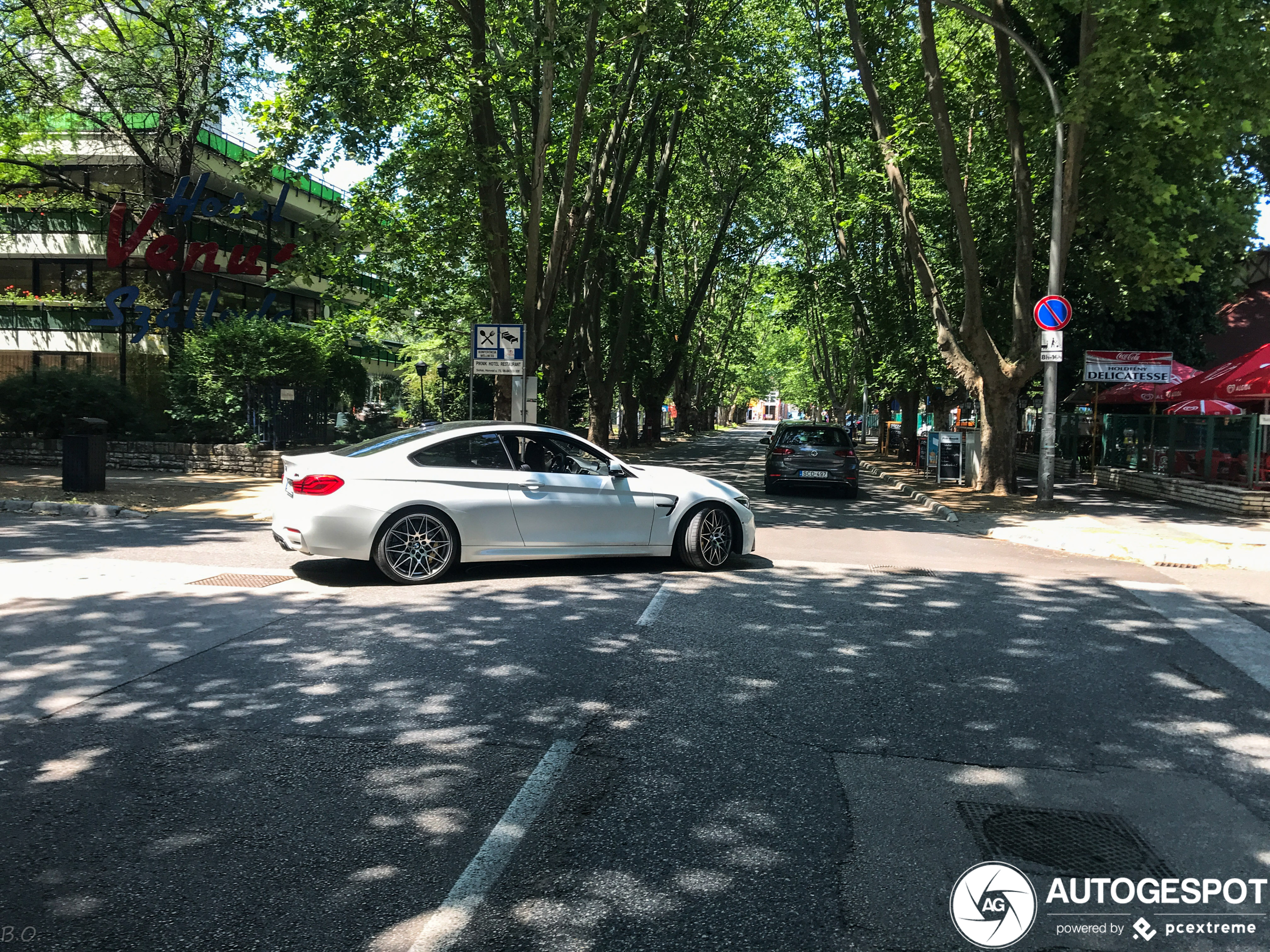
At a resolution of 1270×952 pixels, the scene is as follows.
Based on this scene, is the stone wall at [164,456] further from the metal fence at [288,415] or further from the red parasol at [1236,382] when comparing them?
the red parasol at [1236,382]

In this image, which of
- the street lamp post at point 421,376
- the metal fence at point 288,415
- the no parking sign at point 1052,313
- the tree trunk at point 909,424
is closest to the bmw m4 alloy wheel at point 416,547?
the no parking sign at point 1052,313

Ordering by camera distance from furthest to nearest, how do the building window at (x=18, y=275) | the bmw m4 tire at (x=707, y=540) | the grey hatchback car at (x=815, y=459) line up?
1. the building window at (x=18, y=275)
2. the grey hatchback car at (x=815, y=459)
3. the bmw m4 tire at (x=707, y=540)

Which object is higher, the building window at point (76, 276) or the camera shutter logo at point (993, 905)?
the building window at point (76, 276)

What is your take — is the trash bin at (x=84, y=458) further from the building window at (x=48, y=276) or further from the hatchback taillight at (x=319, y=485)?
the building window at (x=48, y=276)

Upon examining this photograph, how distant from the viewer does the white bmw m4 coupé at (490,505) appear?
821 cm

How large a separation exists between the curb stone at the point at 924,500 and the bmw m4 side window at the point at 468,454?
32.3 ft

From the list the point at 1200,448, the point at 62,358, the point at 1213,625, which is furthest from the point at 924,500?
the point at 62,358

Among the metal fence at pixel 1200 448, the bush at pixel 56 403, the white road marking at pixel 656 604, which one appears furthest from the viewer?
the bush at pixel 56 403

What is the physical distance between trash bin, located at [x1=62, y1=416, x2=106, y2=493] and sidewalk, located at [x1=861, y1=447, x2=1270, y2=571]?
13.5 m

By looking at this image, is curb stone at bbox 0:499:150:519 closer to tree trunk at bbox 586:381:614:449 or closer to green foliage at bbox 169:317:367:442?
green foliage at bbox 169:317:367:442

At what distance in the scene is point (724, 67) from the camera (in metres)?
23.1

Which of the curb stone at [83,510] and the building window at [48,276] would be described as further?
the building window at [48,276]

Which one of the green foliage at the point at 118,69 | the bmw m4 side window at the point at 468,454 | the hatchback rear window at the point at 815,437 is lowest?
the bmw m4 side window at the point at 468,454

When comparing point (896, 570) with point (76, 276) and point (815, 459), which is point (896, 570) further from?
point (76, 276)
